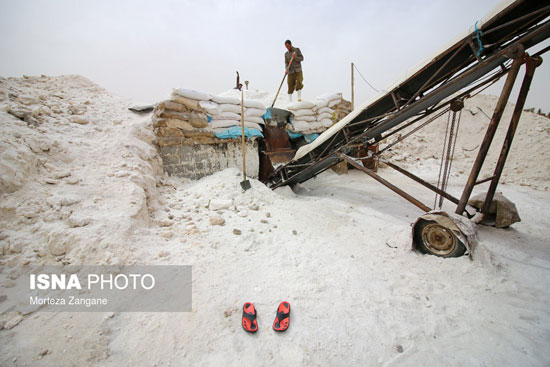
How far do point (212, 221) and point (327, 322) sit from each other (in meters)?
2.25

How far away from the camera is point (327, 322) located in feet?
6.17

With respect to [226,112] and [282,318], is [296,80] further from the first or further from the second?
[282,318]

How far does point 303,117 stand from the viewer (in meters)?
7.00

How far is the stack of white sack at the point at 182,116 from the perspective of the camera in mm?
4945

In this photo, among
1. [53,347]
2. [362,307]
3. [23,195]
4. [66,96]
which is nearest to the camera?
[53,347]

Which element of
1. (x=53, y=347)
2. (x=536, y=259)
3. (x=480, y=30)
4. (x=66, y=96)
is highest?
(x=66, y=96)

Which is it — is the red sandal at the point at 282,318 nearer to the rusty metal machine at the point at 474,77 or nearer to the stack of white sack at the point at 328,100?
the rusty metal machine at the point at 474,77

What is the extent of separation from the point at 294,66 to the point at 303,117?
7.90ft

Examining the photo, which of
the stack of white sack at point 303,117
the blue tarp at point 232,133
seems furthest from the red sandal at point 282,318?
the stack of white sack at point 303,117

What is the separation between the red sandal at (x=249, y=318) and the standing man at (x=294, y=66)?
26.4ft

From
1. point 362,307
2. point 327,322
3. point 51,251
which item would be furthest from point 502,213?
point 51,251

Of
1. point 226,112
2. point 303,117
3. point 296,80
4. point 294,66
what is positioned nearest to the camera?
point 226,112

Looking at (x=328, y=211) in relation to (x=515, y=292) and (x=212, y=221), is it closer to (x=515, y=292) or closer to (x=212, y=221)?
(x=212, y=221)

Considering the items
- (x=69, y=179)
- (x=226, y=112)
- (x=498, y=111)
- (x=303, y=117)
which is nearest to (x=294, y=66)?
(x=303, y=117)
